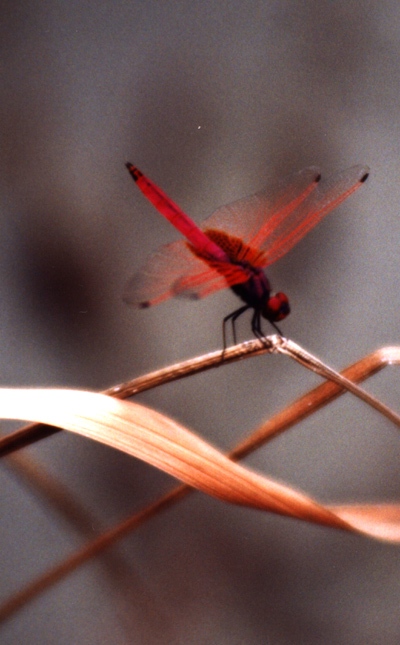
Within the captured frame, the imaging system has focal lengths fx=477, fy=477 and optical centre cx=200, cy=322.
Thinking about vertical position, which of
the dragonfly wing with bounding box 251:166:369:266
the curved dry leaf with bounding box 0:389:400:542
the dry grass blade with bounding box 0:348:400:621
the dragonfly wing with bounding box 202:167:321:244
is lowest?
the dry grass blade with bounding box 0:348:400:621

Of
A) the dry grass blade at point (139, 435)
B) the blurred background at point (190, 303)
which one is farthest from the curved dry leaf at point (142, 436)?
the blurred background at point (190, 303)

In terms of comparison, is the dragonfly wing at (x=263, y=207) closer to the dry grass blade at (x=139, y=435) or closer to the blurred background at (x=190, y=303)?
the blurred background at (x=190, y=303)

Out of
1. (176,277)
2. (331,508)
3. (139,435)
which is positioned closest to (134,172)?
(176,277)

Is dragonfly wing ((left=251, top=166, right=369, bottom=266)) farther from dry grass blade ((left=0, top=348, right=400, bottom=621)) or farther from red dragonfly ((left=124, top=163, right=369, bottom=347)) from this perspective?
dry grass blade ((left=0, top=348, right=400, bottom=621))

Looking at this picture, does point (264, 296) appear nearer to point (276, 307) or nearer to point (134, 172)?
point (276, 307)

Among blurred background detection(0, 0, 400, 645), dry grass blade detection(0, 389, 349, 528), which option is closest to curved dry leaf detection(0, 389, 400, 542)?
dry grass blade detection(0, 389, 349, 528)

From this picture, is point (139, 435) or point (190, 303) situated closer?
point (139, 435)

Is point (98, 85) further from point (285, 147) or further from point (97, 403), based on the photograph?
point (97, 403)
